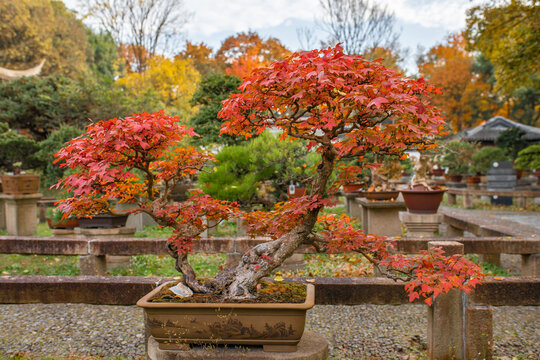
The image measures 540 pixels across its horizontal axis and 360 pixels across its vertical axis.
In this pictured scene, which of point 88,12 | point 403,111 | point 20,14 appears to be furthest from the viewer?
point 88,12

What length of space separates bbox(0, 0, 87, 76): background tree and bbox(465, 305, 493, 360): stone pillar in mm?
19012

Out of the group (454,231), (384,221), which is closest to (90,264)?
(384,221)

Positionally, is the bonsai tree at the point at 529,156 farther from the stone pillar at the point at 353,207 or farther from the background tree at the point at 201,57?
the background tree at the point at 201,57

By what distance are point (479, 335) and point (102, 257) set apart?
11.3 feet

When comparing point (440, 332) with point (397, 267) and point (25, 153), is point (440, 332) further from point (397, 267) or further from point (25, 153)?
point (25, 153)

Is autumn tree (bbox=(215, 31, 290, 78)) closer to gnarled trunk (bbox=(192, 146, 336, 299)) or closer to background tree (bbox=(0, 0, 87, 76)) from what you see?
background tree (bbox=(0, 0, 87, 76))

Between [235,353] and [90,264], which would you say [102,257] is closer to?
[90,264]

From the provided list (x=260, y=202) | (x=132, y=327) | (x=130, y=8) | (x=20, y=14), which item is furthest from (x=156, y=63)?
(x=132, y=327)

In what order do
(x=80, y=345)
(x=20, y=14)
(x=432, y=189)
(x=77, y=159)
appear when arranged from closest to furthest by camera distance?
(x=77, y=159) → (x=80, y=345) → (x=432, y=189) → (x=20, y=14)

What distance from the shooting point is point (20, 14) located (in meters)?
17.3

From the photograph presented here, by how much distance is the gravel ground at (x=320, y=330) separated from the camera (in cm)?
267

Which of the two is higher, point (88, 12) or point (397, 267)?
point (88, 12)

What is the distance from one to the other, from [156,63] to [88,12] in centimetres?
403

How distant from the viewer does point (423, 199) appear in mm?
5508
